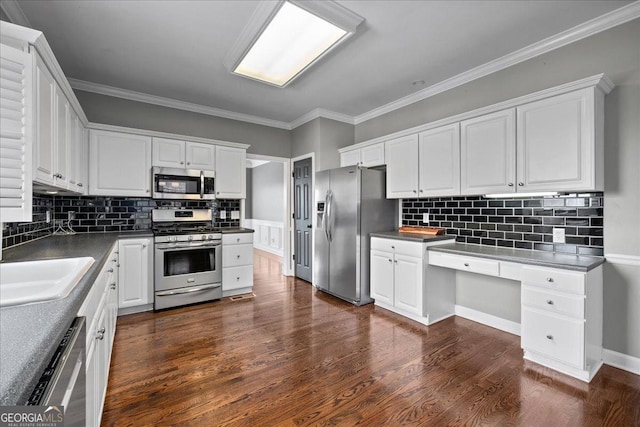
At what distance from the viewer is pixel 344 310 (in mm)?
3607

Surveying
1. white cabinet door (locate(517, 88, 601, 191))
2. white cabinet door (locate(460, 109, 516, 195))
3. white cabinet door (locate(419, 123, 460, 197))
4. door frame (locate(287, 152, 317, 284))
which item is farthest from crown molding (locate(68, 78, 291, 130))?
white cabinet door (locate(517, 88, 601, 191))

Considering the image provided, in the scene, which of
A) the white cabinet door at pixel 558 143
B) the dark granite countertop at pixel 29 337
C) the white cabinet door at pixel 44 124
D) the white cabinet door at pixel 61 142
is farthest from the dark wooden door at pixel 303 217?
the dark granite countertop at pixel 29 337

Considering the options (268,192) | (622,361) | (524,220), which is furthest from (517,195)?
(268,192)

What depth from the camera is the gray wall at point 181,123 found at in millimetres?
3799

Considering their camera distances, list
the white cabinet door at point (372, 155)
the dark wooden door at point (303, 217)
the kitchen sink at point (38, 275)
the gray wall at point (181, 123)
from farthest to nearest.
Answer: the dark wooden door at point (303, 217) < the white cabinet door at point (372, 155) < the gray wall at point (181, 123) < the kitchen sink at point (38, 275)

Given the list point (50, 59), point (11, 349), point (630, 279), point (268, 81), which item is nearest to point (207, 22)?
point (268, 81)

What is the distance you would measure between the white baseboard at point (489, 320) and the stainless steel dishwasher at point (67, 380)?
335 centimetres

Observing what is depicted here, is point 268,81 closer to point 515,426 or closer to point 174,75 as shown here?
point 174,75

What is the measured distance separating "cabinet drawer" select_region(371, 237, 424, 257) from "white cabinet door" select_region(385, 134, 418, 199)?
2.02ft

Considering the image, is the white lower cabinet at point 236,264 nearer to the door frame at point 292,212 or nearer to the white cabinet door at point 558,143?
the door frame at point 292,212

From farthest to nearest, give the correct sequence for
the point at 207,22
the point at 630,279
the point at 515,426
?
the point at 207,22, the point at 630,279, the point at 515,426

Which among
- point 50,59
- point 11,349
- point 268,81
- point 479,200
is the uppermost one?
point 268,81

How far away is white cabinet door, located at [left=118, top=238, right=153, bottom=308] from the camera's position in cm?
334

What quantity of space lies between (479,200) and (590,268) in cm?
127
